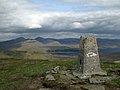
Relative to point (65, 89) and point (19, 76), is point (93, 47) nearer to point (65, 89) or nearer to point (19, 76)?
point (65, 89)

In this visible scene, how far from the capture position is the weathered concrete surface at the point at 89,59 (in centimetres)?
3219

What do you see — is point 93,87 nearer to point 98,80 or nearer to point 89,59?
point 98,80

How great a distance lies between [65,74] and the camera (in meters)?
33.2

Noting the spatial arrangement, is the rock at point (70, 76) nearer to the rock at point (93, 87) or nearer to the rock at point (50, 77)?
the rock at point (50, 77)

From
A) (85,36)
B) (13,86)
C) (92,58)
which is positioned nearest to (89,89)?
(92,58)

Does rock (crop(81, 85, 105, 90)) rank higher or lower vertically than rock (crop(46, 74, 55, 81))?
lower

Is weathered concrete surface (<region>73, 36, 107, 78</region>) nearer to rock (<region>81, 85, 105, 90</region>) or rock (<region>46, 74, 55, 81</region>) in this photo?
rock (<region>46, 74, 55, 81</region>)

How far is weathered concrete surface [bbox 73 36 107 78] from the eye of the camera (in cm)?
3219

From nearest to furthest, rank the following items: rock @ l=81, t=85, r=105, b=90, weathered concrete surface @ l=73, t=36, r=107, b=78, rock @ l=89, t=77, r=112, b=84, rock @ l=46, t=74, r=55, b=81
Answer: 1. rock @ l=81, t=85, r=105, b=90
2. rock @ l=89, t=77, r=112, b=84
3. rock @ l=46, t=74, r=55, b=81
4. weathered concrete surface @ l=73, t=36, r=107, b=78

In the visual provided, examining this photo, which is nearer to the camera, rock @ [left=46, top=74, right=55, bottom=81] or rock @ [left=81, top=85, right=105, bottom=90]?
rock @ [left=81, top=85, right=105, bottom=90]

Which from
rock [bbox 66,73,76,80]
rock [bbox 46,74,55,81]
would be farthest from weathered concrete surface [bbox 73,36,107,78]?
rock [bbox 46,74,55,81]

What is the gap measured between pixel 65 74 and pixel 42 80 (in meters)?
2.90

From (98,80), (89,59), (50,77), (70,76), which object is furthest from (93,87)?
(50,77)

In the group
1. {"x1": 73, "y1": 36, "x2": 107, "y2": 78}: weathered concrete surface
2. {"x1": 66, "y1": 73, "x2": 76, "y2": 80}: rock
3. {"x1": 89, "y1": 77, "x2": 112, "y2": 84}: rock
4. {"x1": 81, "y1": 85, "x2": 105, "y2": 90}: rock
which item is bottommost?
{"x1": 81, "y1": 85, "x2": 105, "y2": 90}: rock
